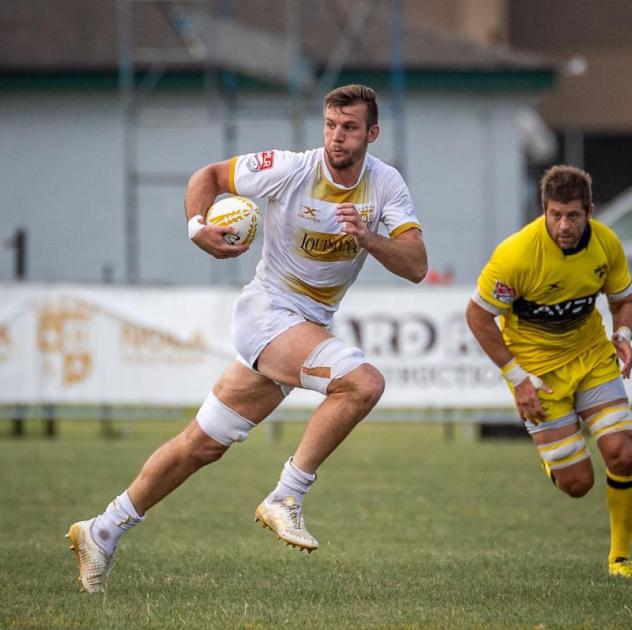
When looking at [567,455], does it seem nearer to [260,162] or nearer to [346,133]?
[346,133]

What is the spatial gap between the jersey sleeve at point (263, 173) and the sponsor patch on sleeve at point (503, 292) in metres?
1.37

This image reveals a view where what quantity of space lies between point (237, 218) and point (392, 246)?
758mm

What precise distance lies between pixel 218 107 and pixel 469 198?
5.29 m

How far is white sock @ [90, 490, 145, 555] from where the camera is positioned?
703cm

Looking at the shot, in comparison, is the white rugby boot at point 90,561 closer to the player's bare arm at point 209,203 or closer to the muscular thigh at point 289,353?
the muscular thigh at point 289,353

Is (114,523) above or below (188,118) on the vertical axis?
below

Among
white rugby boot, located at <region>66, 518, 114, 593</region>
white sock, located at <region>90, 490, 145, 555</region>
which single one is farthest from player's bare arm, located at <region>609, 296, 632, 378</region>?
white rugby boot, located at <region>66, 518, 114, 593</region>

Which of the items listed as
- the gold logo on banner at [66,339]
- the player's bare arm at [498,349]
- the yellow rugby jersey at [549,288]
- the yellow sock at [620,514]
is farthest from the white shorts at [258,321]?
the gold logo on banner at [66,339]

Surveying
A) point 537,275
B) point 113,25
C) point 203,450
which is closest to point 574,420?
point 537,275

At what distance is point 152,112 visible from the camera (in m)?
26.9

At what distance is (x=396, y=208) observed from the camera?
6.93m

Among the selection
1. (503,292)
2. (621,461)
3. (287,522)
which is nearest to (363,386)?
(287,522)

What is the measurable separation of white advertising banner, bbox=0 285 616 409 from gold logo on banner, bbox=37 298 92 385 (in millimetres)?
11

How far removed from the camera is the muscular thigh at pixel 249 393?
7027 mm
